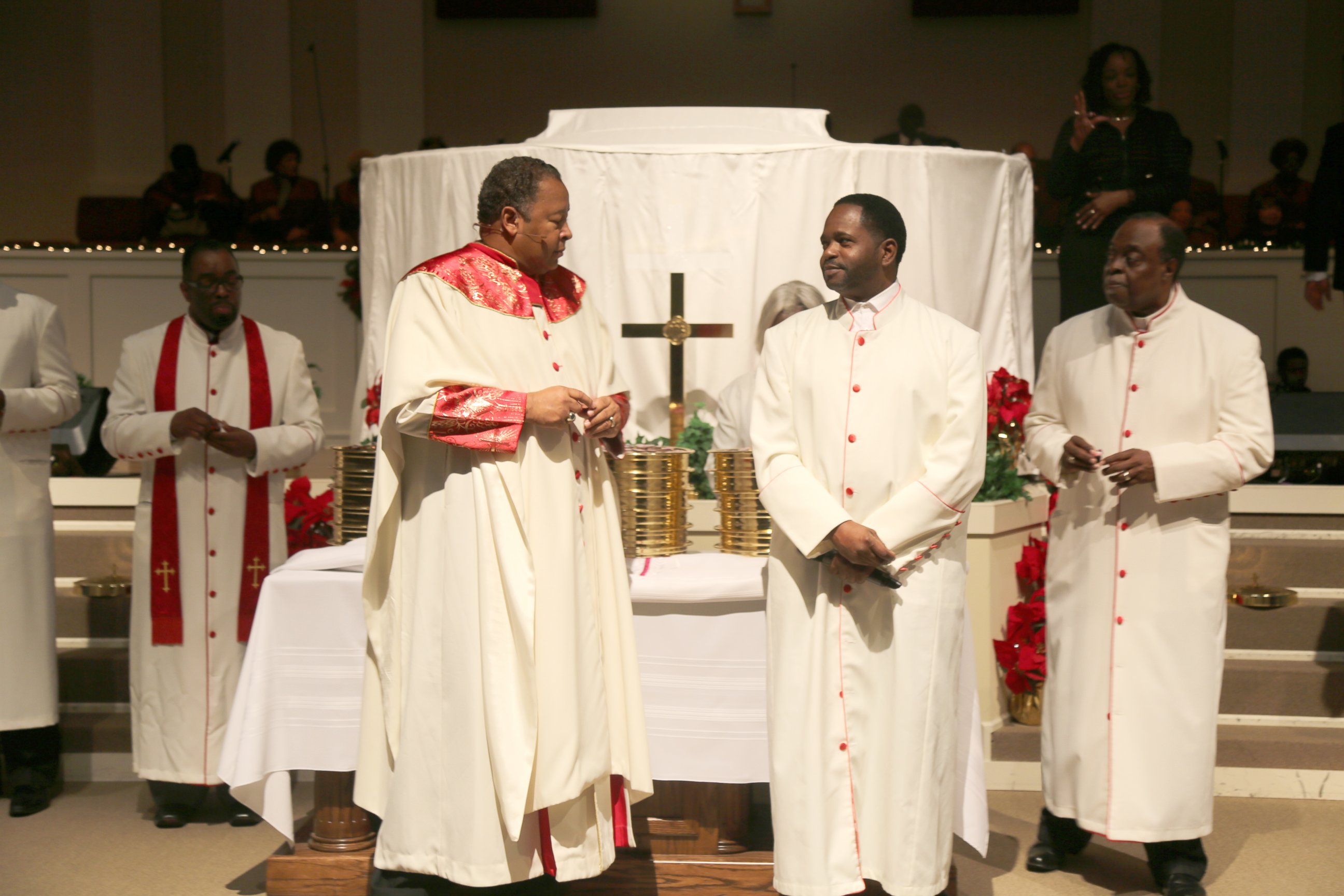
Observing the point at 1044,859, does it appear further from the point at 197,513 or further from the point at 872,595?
→ the point at 197,513

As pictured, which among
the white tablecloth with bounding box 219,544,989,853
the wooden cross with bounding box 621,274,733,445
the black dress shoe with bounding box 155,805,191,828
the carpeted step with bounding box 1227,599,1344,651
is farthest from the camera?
the carpeted step with bounding box 1227,599,1344,651

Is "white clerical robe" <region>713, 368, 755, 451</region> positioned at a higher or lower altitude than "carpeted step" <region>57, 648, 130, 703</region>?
higher

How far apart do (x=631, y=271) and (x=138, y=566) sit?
2843 millimetres

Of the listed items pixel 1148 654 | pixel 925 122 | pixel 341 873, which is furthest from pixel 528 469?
pixel 925 122

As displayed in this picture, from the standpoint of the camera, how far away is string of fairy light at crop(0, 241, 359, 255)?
9102mm

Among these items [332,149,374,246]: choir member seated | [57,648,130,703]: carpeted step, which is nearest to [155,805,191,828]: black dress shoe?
[57,648,130,703]: carpeted step

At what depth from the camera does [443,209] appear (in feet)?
22.8

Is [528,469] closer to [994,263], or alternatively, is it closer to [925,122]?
[994,263]

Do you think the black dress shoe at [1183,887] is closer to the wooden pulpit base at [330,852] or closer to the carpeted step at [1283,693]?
the carpeted step at [1283,693]

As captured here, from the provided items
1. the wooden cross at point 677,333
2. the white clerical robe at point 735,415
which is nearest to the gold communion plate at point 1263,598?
the white clerical robe at point 735,415

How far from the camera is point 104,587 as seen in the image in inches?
226

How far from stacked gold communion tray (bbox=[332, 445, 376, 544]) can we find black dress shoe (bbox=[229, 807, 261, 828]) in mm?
1249

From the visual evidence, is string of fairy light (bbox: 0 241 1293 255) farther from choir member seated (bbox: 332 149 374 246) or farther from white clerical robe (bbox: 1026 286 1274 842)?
white clerical robe (bbox: 1026 286 1274 842)

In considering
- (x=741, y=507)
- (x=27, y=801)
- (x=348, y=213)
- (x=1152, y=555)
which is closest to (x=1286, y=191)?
(x=348, y=213)
